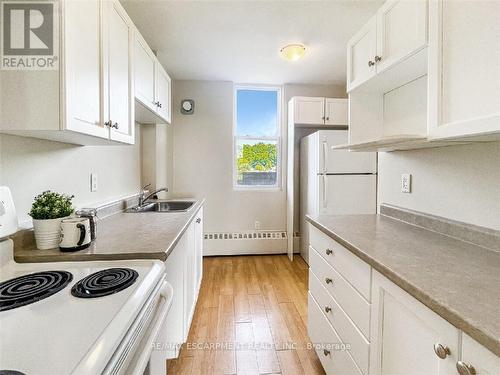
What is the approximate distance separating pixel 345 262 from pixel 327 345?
0.55 meters

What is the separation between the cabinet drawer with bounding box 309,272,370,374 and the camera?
107 centimetres

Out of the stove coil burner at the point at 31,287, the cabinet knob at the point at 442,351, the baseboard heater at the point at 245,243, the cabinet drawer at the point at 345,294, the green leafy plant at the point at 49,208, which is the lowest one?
the baseboard heater at the point at 245,243

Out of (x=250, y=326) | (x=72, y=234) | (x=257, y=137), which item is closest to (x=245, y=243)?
(x=257, y=137)

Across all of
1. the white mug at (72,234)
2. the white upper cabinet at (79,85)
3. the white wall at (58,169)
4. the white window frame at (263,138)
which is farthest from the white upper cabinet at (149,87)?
the white window frame at (263,138)

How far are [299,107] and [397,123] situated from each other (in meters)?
1.88

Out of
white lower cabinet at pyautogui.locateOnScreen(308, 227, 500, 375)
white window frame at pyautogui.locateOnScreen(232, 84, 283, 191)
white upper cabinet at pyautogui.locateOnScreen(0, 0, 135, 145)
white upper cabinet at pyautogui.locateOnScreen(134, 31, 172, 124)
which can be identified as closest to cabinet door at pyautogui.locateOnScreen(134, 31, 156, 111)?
white upper cabinet at pyautogui.locateOnScreen(134, 31, 172, 124)

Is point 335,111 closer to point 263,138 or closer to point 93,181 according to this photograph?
point 263,138

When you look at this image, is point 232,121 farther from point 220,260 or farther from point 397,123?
point 397,123

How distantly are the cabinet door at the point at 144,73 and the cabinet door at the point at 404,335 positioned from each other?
181 centimetres

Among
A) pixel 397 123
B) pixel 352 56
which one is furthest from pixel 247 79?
pixel 397 123

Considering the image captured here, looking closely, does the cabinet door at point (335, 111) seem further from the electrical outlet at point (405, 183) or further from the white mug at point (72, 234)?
the white mug at point (72, 234)

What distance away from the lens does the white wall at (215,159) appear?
3.70 meters

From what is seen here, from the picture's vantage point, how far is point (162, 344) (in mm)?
1087

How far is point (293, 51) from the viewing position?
2.59 meters
